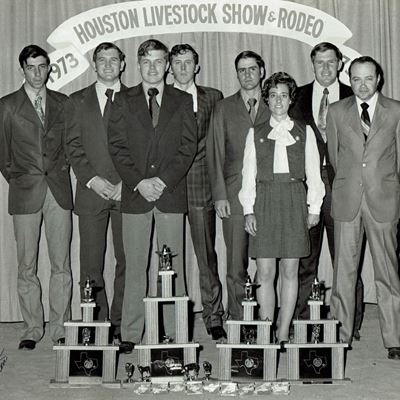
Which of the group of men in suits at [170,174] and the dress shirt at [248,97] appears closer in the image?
the group of men in suits at [170,174]

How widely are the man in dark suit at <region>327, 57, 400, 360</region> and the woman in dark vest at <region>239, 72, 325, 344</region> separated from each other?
0.64 feet

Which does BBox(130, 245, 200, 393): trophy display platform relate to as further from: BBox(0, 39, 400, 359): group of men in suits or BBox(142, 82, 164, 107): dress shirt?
BBox(142, 82, 164, 107): dress shirt

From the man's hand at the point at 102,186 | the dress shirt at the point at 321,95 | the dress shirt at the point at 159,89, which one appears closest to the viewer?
the dress shirt at the point at 159,89

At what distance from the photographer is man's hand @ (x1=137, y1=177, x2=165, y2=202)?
4215 millimetres

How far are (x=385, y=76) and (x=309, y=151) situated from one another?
172 centimetres

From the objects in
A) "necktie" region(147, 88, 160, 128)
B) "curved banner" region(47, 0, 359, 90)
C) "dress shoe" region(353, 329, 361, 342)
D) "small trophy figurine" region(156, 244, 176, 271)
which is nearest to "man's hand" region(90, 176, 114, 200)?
"necktie" region(147, 88, 160, 128)

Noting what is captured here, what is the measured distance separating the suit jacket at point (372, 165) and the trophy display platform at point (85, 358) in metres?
1.48

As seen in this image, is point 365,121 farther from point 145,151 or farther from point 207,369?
point 207,369

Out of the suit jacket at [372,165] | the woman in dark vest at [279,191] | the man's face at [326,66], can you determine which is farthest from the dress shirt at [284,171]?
the man's face at [326,66]

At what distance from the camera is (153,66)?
14.1 ft

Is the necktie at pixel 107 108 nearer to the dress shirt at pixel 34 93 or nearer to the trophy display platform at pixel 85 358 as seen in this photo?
the dress shirt at pixel 34 93

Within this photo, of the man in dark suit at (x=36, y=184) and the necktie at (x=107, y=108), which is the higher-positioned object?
the necktie at (x=107, y=108)

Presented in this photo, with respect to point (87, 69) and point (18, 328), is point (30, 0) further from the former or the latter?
point (18, 328)

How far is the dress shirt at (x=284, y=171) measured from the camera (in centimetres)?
411
